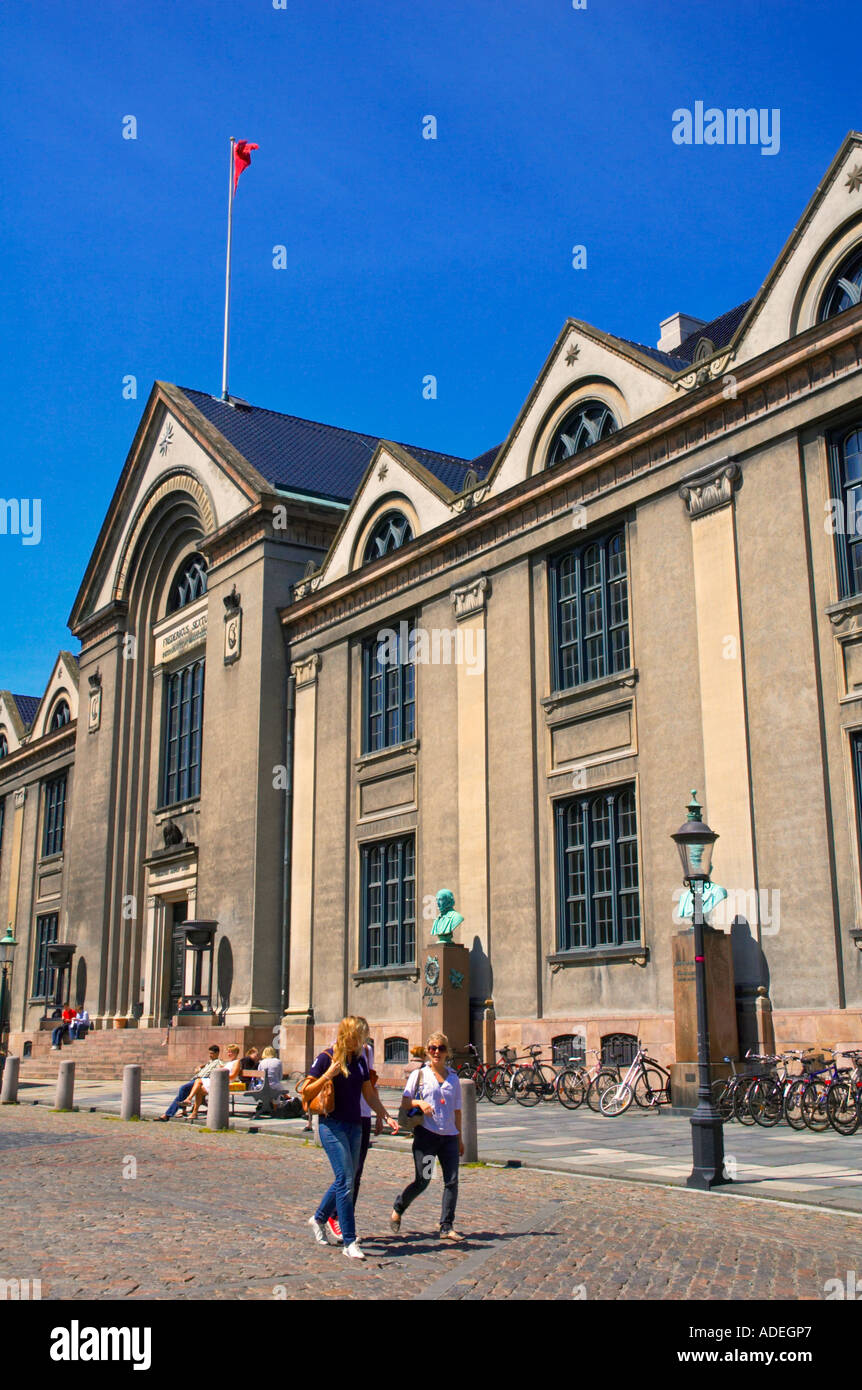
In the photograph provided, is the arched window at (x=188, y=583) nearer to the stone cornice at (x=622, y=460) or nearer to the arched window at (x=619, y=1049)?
the stone cornice at (x=622, y=460)

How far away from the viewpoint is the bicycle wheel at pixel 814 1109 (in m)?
16.9

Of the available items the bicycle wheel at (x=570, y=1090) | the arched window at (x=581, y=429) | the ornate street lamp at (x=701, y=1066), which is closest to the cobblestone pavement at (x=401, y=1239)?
the ornate street lamp at (x=701, y=1066)

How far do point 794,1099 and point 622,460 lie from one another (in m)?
11.9

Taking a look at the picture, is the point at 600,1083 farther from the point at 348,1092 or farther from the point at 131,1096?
the point at 348,1092

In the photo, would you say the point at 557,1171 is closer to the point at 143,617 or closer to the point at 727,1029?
the point at 727,1029

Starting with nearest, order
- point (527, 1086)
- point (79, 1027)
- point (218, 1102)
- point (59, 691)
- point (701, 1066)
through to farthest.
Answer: point (701, 1066), point (218, 1102), point (527, 1086), point (79, 1027), point (59, 691)

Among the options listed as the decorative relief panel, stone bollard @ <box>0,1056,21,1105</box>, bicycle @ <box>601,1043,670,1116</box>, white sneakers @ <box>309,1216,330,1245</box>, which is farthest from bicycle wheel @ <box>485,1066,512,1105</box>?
white sneakers @ <box>309,1216,330,1245</box>

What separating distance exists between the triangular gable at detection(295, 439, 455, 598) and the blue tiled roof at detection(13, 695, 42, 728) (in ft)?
91.2

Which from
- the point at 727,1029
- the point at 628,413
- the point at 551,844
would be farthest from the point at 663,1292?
the point at 628,413

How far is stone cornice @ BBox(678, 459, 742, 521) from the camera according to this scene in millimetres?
22031

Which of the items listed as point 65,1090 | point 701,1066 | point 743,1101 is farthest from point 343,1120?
point 65,1090

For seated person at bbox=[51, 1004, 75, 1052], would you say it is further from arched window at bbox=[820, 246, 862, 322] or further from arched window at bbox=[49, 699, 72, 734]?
arched window at bbox=[820, 246, 862, 322]

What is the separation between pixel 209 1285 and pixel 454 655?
20.9m

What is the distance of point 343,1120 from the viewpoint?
376 inches
